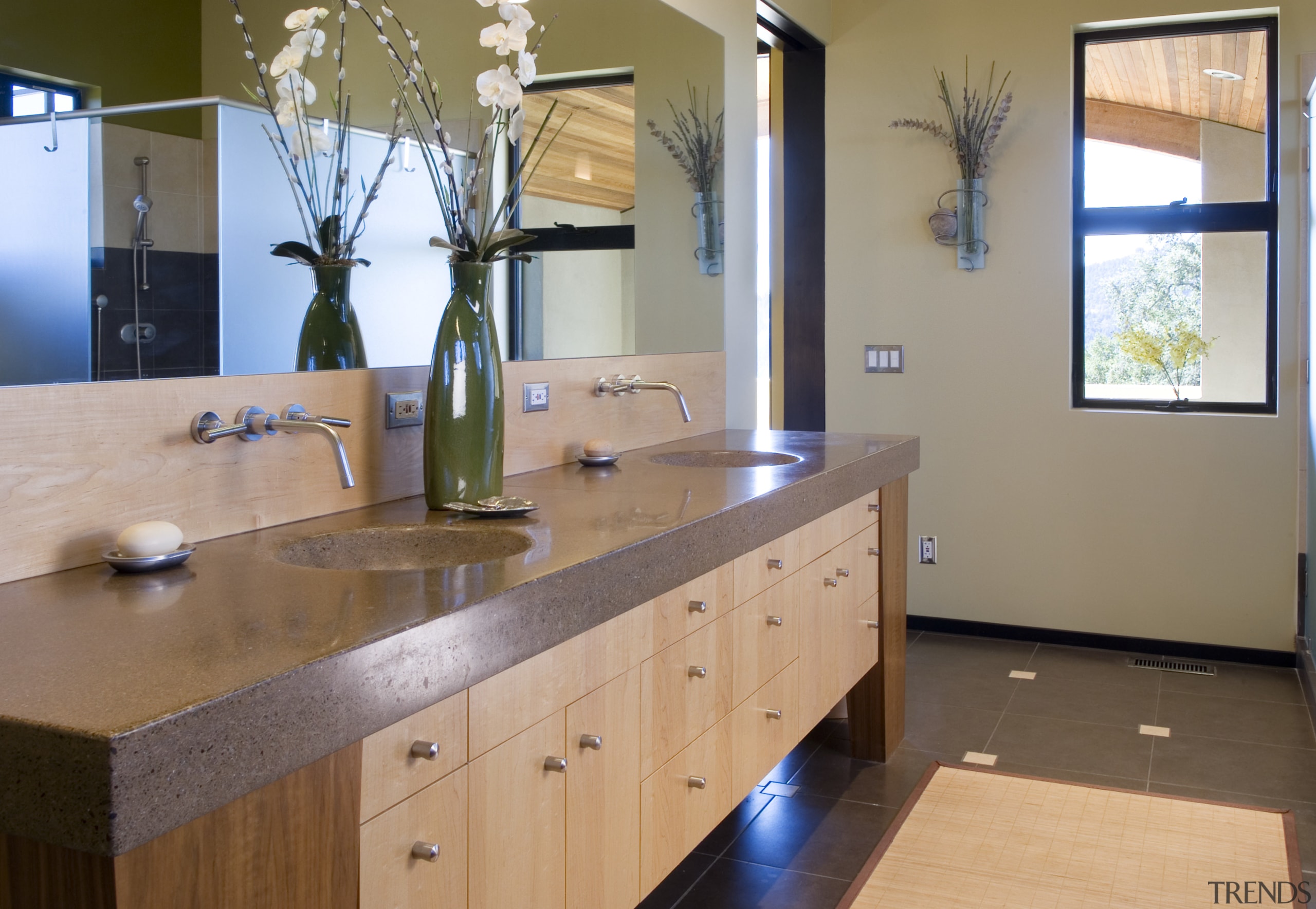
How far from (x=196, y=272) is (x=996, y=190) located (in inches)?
131

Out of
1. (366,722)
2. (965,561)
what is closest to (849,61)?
(965,561)

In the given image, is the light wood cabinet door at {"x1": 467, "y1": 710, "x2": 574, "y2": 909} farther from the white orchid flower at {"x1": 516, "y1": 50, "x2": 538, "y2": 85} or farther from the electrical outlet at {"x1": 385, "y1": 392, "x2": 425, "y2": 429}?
the white orchid flower at {"x1": 516, "y1": 50, "x2": 538, "y2": 85}

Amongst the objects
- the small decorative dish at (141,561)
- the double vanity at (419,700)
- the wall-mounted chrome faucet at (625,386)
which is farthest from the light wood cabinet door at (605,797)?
the wall-mounted chrome faucet at (625,386)

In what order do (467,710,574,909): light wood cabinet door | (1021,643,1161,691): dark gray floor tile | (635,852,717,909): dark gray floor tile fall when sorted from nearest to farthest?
(467,710,574,909): light wood cabinet door → (635,852,717,909): dark gray floor tile → (1021,643,1161,691): dark gray floor tile

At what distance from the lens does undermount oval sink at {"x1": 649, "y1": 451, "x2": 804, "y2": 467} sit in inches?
106

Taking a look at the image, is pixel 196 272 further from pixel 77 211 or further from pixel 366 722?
pixel 366 722

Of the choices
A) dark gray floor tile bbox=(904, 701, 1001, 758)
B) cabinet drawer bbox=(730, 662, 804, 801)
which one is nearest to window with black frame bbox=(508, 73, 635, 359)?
cabinet drawer bbox=(730, 662, 804, 801)

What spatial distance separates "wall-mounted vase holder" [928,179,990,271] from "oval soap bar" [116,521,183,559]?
3405 millimetres

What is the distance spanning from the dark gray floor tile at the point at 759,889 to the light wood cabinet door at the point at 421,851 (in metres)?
1.14

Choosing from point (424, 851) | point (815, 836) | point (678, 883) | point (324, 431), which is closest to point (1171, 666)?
point (815, 836)

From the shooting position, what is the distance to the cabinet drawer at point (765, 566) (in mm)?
2021

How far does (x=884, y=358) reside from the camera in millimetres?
4434

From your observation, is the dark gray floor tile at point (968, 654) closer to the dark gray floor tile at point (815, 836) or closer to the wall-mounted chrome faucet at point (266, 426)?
the dark gray floor tile at point (815, 836)

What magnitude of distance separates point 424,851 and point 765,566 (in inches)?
42.2
